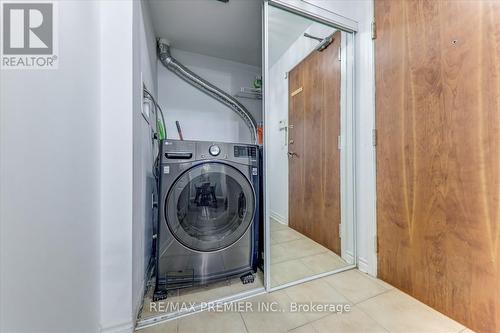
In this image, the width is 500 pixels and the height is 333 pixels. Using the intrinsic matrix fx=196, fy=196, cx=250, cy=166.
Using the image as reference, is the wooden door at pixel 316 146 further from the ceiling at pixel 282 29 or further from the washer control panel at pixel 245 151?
the washer control panel at pixel 245 151

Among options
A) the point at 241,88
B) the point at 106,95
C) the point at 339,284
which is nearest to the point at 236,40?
the point at 241,88

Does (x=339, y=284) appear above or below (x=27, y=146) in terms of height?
below

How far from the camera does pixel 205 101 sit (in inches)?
93.2

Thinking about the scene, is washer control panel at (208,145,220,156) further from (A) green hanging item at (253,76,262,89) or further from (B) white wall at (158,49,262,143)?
(A) green hanging item at (253,76,262,89)

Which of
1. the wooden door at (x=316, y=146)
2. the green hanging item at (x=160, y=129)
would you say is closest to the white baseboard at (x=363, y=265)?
the wooden door at (x=316, y=146)

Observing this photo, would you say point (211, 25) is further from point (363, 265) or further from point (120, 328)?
point (363, 265)

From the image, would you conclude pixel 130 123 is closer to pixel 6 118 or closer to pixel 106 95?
pixel 106 95

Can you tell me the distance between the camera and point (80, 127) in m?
0.77

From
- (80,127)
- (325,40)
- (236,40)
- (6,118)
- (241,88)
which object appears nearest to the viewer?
(6,118)

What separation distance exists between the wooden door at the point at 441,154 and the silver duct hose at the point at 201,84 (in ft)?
4.40

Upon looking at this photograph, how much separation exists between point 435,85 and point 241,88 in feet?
6.19

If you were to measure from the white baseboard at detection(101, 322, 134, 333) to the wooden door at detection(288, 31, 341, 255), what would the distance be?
5.21 ft

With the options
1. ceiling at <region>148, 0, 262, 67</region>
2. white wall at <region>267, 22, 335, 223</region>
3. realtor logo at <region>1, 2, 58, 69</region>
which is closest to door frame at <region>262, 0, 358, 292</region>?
ceiling at <region>148, 0, 262, 67</region>

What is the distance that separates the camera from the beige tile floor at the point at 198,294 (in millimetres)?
1144
